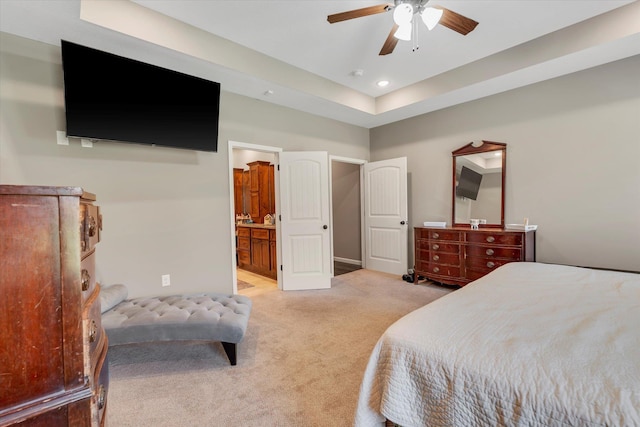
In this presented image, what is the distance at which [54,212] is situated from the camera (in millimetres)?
671

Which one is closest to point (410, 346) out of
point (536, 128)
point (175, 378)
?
point (175, 378)

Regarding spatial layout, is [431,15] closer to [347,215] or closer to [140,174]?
[140,174]

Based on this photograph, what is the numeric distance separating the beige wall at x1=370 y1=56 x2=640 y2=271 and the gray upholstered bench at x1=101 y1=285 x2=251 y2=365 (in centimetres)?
362

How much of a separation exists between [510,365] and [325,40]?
305 cm

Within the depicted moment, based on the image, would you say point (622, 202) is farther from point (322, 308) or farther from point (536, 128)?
point (322, 308)

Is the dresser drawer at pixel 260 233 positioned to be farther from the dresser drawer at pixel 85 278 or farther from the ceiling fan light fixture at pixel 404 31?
the dresser drawer at pixel 85 278

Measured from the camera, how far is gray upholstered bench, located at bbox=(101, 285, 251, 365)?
205 centimetres

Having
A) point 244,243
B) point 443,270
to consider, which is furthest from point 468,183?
point 244,243

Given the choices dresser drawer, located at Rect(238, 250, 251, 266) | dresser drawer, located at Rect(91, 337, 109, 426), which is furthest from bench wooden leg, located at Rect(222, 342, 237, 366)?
dresser drawer, located at Rect(238, 250, 251, 266)

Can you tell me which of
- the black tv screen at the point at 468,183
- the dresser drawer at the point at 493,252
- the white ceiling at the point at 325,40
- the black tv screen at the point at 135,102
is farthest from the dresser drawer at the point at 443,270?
the black tv screen at the point at 135,102

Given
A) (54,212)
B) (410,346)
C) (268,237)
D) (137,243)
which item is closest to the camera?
(54,212)

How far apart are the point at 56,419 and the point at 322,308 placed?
279 cm

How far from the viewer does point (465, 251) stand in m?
3.71

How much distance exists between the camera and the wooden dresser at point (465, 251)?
3350 mm
